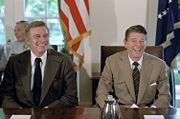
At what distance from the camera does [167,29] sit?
3.99m

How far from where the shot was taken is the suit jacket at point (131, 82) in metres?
2.74

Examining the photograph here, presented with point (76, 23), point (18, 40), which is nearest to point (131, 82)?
point (76, 23)

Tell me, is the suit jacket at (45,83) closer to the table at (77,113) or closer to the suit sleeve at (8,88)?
the suit sleeve at (8,88)

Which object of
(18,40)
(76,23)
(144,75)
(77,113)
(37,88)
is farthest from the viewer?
(18,40)

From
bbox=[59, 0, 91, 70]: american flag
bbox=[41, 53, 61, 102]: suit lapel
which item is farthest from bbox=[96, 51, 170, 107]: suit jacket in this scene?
bbox=[59, 0, 91, 70]: american flag

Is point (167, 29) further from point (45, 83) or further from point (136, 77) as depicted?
point (45, 83)

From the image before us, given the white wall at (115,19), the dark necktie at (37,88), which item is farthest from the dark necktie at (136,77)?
the white wall at (115,19)

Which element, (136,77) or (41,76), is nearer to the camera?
(41,76)

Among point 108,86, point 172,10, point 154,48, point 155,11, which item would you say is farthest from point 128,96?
point 155,11

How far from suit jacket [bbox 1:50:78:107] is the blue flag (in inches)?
65.3

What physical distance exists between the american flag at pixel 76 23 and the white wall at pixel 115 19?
0.42m

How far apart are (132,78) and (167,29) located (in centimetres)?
142

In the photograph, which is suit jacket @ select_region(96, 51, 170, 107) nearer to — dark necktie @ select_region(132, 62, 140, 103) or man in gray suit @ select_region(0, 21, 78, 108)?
dark necktie @ select_region(132, 62, 140, 103)

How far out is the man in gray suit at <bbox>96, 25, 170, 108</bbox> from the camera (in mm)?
2719
